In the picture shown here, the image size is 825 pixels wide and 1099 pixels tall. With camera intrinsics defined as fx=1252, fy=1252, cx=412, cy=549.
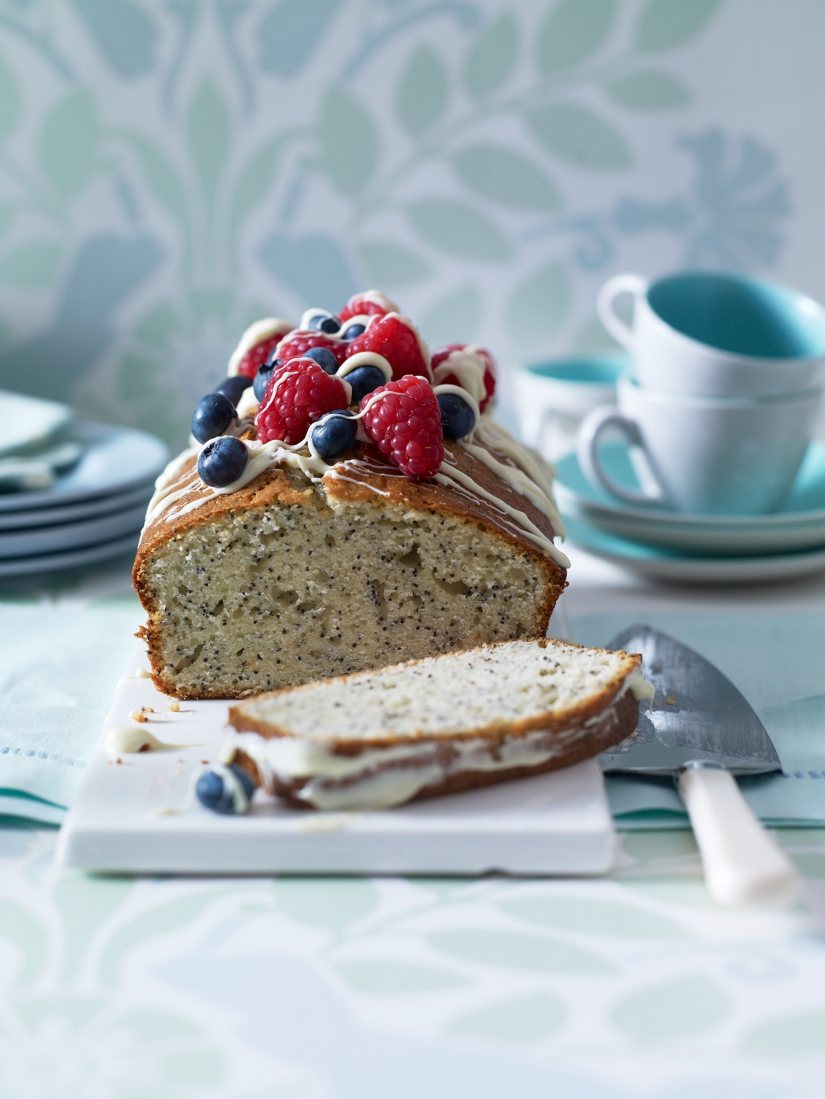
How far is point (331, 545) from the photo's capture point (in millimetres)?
1904

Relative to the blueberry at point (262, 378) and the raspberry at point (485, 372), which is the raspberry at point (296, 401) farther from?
the raspberry at point (485, 372)

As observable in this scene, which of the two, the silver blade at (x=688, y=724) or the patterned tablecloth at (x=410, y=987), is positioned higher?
the silver blade at (x=688, y=724)

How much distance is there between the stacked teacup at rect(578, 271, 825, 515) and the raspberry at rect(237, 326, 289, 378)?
2.29ft

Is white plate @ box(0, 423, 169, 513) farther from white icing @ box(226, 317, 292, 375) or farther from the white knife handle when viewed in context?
the white knife handle

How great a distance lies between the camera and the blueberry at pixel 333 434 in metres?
1.86

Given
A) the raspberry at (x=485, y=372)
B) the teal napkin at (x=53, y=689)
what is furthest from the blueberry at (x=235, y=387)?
the teal napkin at (x=53, y=689)

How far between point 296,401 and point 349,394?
99 mm

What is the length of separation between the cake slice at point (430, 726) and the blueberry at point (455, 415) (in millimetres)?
466

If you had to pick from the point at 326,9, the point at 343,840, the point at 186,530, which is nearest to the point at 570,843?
the point at 343,840

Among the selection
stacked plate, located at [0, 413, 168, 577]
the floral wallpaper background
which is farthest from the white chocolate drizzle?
the floral wallpaper background

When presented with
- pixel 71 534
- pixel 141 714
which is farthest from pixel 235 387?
pixel 141 714

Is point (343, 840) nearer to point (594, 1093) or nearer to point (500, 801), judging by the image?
point (500, 801)

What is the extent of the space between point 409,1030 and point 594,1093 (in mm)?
183

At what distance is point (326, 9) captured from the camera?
3.29 metres
